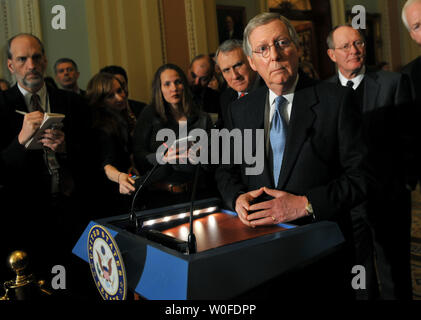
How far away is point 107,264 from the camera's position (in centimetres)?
120

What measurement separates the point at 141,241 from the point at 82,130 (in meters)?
1.79

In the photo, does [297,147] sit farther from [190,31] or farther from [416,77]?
[190,31]

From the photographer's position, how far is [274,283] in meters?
1.10

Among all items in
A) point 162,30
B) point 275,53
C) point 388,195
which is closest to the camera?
point 275,53

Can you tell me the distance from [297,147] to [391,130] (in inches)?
46.4

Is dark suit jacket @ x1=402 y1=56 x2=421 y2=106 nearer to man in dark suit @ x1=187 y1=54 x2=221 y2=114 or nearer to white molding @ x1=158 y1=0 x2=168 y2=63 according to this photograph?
man in dark suit @ x1=187 y1=54 x2=221 y2=114

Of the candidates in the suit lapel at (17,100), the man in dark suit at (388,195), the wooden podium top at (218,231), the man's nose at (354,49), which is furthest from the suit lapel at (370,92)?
the suit lapel at (17,100)

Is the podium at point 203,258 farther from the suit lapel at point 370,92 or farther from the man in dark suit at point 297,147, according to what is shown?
→ the suit lapel at point 370,92

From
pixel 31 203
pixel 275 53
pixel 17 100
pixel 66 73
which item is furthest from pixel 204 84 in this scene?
pixel 275 53

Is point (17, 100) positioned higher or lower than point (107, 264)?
higher

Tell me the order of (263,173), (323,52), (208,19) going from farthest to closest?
(323,52)
(208,19)
(263,173)

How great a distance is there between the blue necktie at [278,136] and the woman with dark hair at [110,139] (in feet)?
4.05

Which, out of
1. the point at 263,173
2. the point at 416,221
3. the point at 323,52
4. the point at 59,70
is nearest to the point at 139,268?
the point at 263,173
